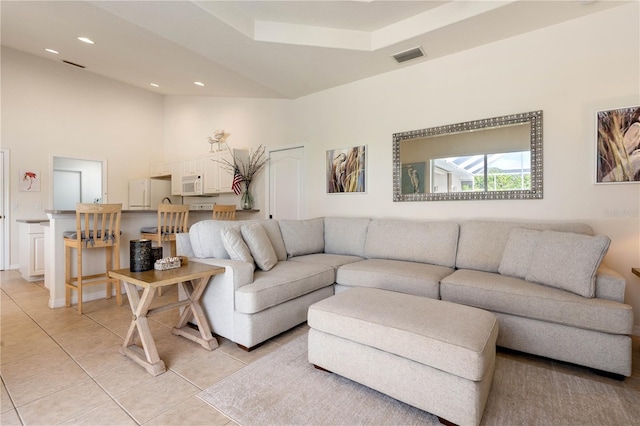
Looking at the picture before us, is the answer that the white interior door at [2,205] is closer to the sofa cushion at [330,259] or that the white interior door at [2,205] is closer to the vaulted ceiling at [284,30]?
the vaulted ceiling at [284,30]

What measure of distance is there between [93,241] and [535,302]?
387cm

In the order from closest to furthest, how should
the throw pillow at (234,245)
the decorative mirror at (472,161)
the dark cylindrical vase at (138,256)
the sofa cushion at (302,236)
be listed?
the dark cylindrical vase at (138,256)
the throw pillow at (234,245)
the decorative mirror at (472,161)
the sofa cushion at (302,236)

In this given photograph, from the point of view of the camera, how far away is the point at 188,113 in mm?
6180

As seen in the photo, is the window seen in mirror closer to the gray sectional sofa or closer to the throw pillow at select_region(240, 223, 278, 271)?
the gray sectional sofa

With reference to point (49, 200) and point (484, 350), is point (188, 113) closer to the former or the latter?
point (49, 200)

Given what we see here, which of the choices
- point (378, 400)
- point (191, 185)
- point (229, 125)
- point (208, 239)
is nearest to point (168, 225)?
point (208, 239)

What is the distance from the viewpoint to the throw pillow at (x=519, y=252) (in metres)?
2.27

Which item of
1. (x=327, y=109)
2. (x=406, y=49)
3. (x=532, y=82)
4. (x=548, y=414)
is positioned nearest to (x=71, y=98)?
(x=327, y=109)

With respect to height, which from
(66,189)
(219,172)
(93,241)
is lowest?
(93,241)

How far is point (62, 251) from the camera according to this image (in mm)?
3129

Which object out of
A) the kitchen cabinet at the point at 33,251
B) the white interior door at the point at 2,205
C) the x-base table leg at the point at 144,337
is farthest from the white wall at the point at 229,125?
the x-base table leg at the point at 144,337

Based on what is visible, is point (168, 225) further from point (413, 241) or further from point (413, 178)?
point (413, 178)

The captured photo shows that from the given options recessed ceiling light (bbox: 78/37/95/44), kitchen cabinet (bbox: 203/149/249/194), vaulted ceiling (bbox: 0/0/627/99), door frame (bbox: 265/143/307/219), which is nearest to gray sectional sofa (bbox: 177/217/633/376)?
door frame (bbox: 265/143/307/219)

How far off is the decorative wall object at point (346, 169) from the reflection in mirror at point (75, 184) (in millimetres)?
6042
